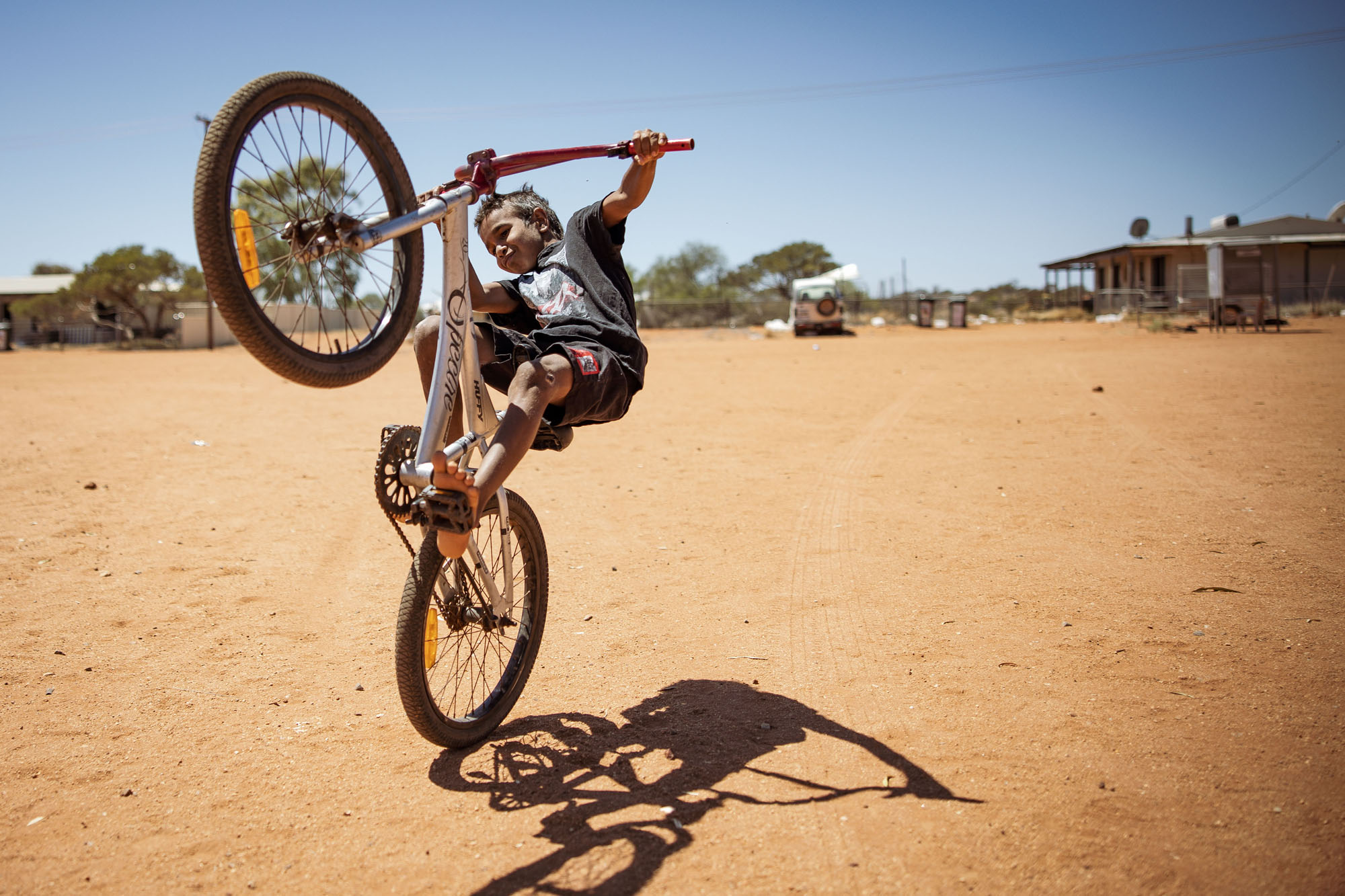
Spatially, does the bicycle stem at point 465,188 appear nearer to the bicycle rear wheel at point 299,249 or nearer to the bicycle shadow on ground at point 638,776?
the bicycle rear wheel at point 299,249

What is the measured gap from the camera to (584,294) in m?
3.43

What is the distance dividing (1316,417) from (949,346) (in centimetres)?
1596

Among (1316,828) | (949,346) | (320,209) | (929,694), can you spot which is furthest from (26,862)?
(949,346)

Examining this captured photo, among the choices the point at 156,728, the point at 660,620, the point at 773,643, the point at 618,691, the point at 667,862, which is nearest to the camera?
the point at 667,862

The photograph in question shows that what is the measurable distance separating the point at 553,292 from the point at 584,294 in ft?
0.46

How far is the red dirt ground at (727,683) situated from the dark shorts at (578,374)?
1225 millimetres

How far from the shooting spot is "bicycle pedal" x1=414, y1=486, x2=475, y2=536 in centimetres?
281

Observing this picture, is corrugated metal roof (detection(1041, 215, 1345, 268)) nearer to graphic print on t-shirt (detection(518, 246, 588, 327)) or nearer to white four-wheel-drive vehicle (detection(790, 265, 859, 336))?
white four-wheel-drive vehicle (detection(790, 265, 859, 336))

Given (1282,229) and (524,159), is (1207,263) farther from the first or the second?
(524,159)

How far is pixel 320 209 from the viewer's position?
9.52 feet

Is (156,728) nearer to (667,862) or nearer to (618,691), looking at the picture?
(618,691)

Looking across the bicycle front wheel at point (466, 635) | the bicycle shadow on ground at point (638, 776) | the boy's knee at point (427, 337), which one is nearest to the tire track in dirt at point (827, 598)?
the bicycle shadow on ground at point (638, 776)

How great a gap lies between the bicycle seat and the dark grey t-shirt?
306 mm

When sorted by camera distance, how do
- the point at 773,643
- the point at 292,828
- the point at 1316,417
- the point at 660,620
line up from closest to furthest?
the point at 292,828
the point at 773,643
the point at 660,620
the point at 1316,417
